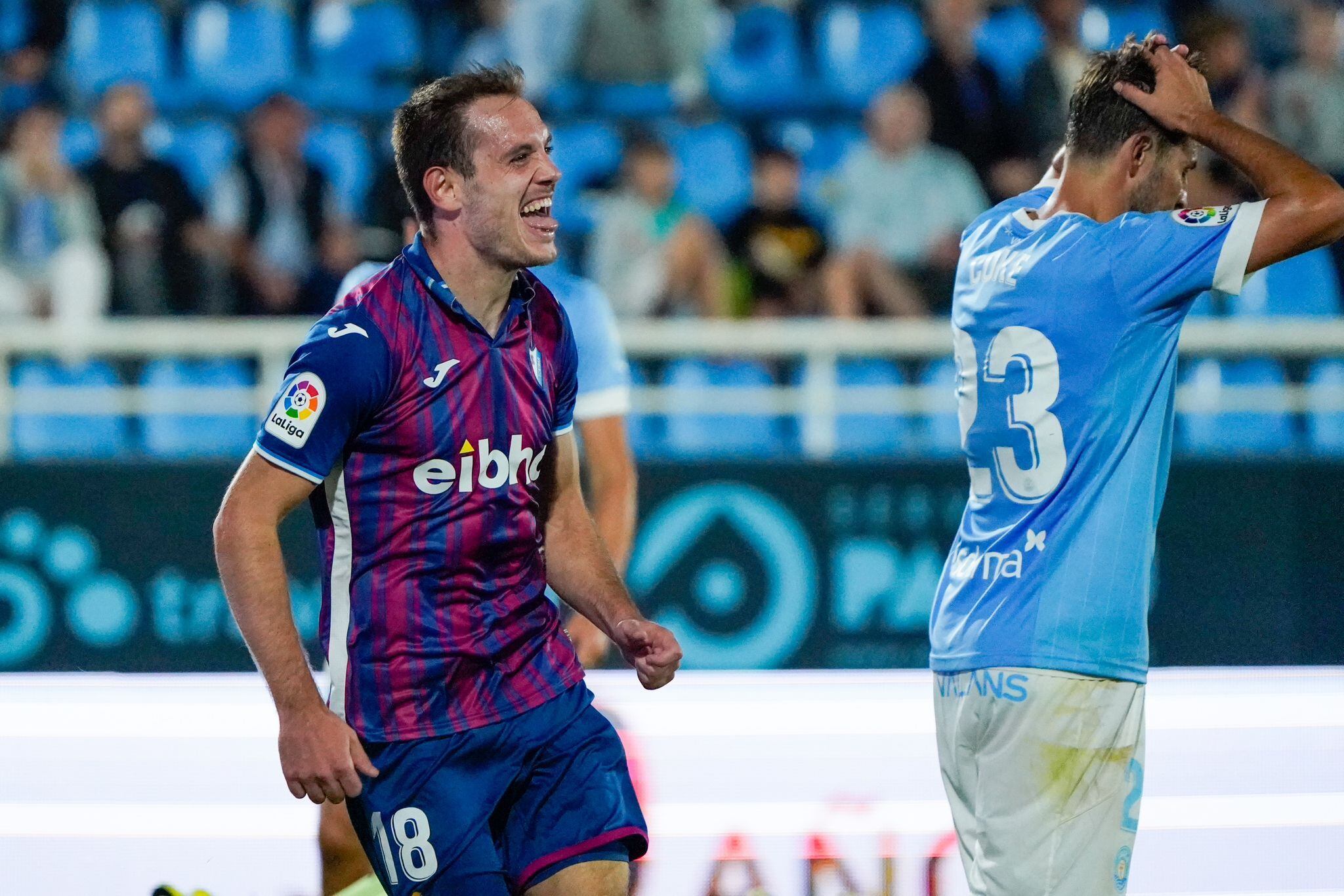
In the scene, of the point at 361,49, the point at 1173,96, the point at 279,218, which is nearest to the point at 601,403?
the point at 1173,96

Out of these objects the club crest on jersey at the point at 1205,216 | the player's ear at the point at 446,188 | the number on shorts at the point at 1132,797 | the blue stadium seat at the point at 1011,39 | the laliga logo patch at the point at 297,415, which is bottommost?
the number on shorts at the point at 1132,797

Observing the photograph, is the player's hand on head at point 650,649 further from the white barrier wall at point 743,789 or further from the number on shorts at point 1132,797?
the white barrier wall at point 743,789

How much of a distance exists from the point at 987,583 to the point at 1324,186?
954 mm

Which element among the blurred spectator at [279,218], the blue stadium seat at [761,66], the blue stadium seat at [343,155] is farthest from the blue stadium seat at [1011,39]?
the blurred spectator at [279,218]

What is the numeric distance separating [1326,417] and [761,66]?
162 inches

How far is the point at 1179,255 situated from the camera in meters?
3.29

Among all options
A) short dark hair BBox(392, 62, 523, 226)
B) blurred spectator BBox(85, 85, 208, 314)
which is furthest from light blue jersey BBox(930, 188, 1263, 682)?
blurred spectator BBox(85, 85, 208, 314)

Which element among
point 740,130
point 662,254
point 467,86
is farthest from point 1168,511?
point 467,86

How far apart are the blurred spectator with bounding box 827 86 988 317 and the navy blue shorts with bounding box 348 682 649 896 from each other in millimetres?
6197

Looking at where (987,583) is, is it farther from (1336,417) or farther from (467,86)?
(1336,417)

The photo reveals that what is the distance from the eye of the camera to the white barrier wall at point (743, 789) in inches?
195

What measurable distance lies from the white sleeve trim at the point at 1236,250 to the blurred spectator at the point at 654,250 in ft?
19.8

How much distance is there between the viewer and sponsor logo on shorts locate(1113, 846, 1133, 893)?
10.9 ft

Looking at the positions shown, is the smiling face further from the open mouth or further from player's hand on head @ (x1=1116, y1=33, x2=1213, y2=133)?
player's hand on head @ (x1=1116, y1=33, x2=1213, y2=133)
